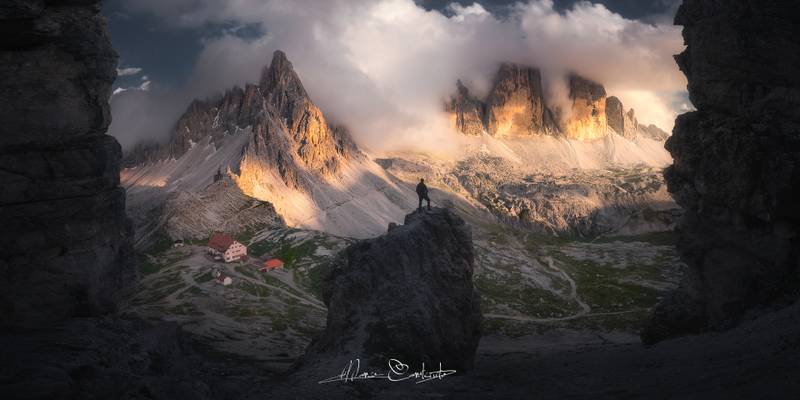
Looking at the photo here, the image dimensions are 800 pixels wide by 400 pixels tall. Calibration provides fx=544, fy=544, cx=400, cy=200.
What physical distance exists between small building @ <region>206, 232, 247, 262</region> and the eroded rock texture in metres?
126

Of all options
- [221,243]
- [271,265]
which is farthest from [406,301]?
[221,243]

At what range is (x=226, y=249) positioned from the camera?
15875cm

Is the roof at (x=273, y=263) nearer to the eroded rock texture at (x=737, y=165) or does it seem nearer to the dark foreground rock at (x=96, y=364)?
the dark foreground rock at (x=96, y=364)

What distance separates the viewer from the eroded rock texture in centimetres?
4728

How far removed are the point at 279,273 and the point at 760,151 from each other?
12338 cm

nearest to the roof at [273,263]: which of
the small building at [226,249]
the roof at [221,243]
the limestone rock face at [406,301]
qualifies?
the small building at [226,249]

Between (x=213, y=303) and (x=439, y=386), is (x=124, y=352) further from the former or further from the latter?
(x=213, y=303)

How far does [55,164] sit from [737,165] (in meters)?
57.2

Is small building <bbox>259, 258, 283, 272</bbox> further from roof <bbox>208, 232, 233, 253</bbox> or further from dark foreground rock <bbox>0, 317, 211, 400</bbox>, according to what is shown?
dark foreground rock <bbox>0, 317, 211, 400</bbox>

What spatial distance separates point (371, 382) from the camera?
39250 mm

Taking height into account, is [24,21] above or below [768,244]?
above

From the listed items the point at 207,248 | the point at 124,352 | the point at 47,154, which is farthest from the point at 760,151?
the point at 207,248
